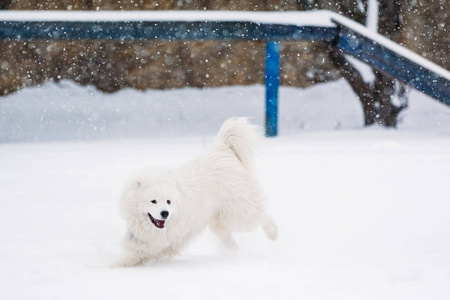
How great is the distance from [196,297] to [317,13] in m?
5.72

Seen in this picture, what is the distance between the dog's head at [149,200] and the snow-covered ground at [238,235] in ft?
0.79

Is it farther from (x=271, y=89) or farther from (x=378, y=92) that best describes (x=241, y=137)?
(x=378, y=92)

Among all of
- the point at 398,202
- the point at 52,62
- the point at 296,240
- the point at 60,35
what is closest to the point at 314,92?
the point at 52,62

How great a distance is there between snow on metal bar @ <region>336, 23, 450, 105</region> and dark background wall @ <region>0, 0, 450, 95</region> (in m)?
2.78

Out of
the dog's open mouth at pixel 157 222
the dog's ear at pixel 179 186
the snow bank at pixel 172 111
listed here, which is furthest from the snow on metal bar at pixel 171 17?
the dog's open mouth at pixel 157 222

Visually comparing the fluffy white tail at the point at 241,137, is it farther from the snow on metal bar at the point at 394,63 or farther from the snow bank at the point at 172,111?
the snow bank at the point at 172,111

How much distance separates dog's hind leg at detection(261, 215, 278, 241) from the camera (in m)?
3.78

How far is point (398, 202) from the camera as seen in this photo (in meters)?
4.60

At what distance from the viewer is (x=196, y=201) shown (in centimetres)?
343

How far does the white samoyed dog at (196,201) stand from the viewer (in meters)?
3.22

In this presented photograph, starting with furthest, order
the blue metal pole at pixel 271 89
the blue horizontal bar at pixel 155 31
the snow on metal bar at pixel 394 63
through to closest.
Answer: the blue metal pole at pixel 271 89, the snow on metal bar at pixel 394 63, the blue horizontal bar at pixel 155 31

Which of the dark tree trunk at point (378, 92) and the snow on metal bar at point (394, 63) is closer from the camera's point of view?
the snow on metal bar at point (394, 63)

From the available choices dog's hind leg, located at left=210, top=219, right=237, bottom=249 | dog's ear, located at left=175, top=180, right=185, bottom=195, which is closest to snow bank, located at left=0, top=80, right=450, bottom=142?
dog's hind leg, located at left=210, top=219, right=237, bottom=249

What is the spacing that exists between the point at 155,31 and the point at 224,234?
386 cm
